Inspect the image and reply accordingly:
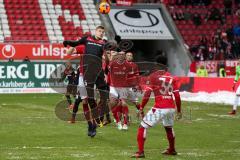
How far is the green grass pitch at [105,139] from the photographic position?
1254 centimetres

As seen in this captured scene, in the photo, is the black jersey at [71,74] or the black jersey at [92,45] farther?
the black jersey at [71,74]

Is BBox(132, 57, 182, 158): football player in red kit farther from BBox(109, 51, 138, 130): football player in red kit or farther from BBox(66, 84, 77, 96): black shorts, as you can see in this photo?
BBox(66, 84, 77, 96): black shorts

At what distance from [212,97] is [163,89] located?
17.6m

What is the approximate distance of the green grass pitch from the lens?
12539 millimetres

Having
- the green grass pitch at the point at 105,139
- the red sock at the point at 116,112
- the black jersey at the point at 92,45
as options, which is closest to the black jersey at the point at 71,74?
the green grass pitch at the point at 105,139

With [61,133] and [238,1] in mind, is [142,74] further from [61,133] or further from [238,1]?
[238,1]

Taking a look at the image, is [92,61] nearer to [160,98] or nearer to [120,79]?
[120,79]

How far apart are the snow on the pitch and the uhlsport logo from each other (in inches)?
436

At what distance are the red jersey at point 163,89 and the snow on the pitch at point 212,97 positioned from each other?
51.8ft

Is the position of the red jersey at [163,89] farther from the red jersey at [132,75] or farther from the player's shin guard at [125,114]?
the red jersey at [132,75]

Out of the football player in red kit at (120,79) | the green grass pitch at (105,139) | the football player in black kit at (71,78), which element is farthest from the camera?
the football player in black kit at (71,78)

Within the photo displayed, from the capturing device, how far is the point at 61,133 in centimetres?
1603

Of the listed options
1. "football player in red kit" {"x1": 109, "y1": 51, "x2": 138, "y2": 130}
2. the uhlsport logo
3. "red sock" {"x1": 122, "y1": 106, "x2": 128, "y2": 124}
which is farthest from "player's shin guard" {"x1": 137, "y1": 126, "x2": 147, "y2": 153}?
the uhlsport logo

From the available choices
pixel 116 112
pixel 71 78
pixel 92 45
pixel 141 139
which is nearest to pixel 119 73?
pixel 116 112
